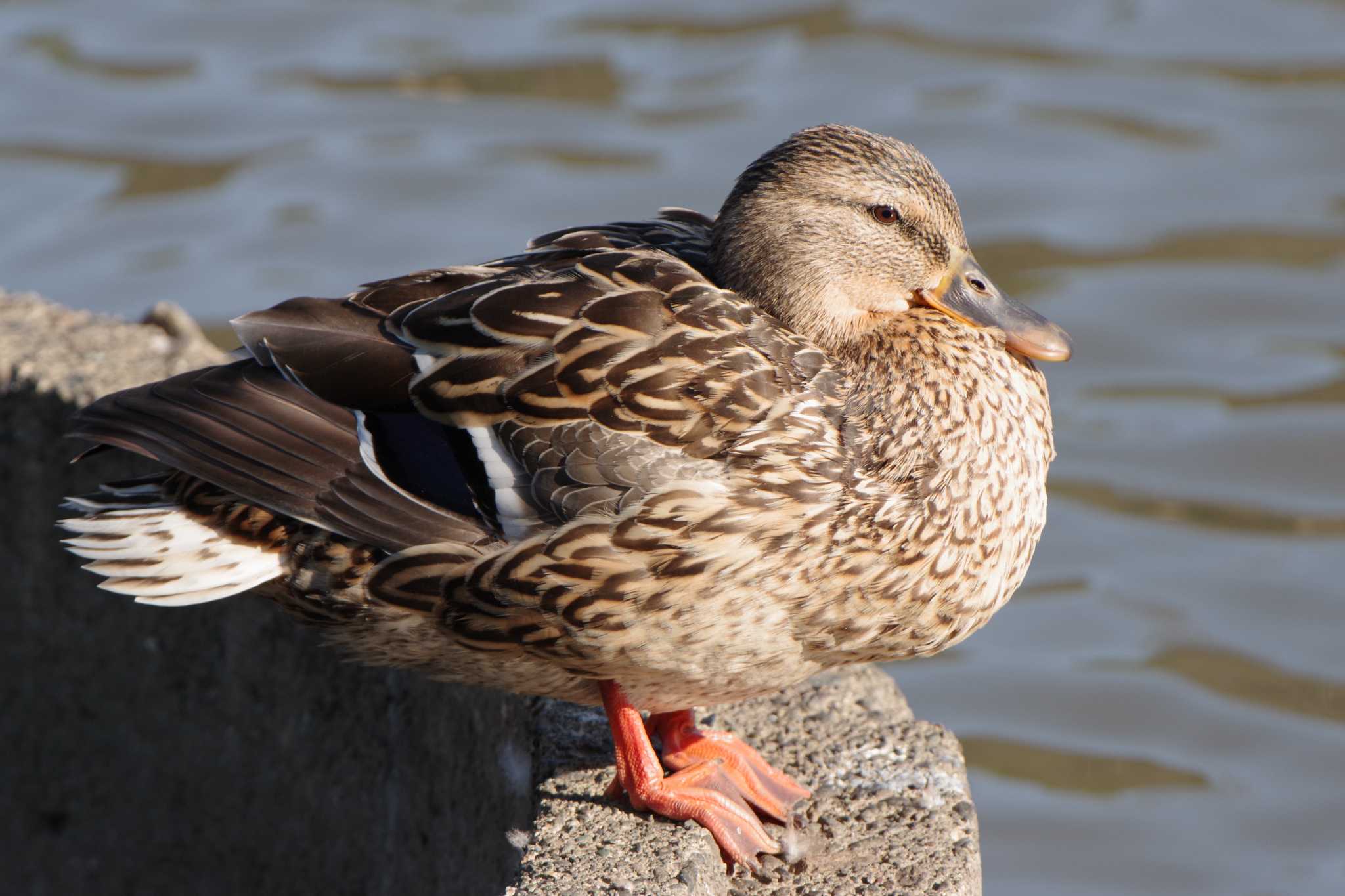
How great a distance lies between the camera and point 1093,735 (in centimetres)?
742

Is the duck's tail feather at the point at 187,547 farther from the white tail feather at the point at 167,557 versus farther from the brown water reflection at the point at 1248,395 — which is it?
the brown water reflection at the point at 1248,395

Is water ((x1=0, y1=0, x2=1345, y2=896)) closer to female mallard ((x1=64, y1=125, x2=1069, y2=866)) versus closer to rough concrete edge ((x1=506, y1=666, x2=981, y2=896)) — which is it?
rough concrete edge ((x1=506, y1=666, x2=981, y2=896))

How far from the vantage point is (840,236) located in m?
3.97

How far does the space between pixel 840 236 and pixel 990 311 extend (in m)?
0.40

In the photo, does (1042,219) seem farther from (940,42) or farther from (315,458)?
(315,458)

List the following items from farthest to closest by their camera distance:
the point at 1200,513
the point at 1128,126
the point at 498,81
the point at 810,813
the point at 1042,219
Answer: the point at 498,81 < the point at 1128,126 < the point at 1042,219 < the point at 1200,513 < the point at 810,813

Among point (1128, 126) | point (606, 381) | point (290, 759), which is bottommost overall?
point (290, 759)

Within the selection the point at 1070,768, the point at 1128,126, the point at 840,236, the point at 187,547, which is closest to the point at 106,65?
the point at 1128,126

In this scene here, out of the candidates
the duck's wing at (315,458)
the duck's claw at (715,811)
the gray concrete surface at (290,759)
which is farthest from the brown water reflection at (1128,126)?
the duck's wing at (315,458)

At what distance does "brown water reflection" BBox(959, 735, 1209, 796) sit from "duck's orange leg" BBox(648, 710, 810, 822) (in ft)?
11.2

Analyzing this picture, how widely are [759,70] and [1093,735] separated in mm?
4925

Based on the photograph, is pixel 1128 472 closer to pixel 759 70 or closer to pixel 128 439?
pixel 759 70

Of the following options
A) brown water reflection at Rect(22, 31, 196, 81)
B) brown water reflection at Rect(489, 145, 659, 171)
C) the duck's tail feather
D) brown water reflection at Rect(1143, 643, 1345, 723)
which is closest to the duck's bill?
the duck's tail feather

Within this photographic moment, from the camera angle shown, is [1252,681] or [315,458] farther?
[1252,681]
